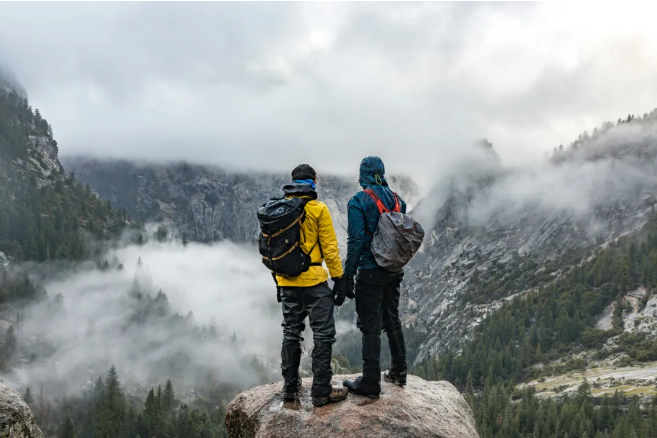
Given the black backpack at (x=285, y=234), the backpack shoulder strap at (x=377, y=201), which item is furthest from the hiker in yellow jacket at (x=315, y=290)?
the backpack shoulder strap at (x=377, y=201)

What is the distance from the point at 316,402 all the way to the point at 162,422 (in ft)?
397


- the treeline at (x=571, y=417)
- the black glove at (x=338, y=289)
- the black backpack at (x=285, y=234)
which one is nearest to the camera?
the black backpack at (x=285, y=234)

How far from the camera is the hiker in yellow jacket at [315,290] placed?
11.4 meters

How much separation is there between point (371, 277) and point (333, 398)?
318 centimetres

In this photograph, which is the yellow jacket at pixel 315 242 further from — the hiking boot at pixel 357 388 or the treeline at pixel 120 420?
the treeline at pixel 120 420

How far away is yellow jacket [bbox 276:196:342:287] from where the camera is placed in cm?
1139

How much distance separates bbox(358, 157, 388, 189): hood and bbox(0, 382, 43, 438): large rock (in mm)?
10052

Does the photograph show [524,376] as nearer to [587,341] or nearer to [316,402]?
[587,341]

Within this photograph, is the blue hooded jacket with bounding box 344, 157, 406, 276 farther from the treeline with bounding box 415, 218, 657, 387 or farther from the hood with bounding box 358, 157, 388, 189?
the treeline with bounding box 415, 218, 657, 387

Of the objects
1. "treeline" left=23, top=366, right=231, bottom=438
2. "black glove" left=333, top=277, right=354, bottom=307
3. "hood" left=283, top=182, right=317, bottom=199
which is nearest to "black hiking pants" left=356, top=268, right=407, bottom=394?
"black glove" left=333, top=277, right=354, bottom=307

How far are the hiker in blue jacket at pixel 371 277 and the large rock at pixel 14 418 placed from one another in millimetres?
8123

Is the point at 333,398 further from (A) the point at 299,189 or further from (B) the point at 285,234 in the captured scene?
(A) the point at 299,189

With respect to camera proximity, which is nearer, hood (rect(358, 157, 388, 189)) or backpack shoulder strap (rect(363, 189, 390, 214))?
backpack shoulder strap (rect(363, 189, 390, 214))

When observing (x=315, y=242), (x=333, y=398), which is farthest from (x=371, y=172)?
(x=333, y=398)
